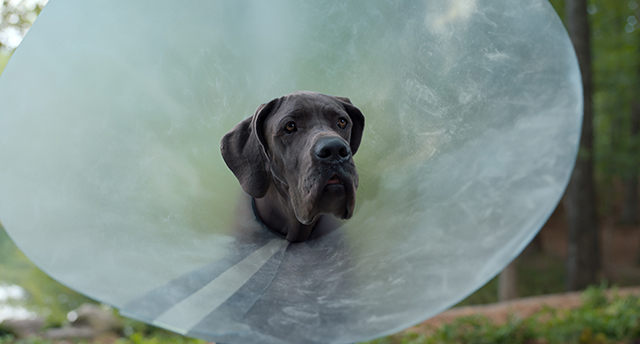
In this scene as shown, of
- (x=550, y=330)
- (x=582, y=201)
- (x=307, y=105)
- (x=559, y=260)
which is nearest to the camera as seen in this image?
(x=307, y=105)

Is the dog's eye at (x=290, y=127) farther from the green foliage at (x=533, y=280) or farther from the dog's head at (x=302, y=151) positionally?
the green foliage at (x=533, y=280)

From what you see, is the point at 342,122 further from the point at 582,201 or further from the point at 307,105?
the point at 582,201

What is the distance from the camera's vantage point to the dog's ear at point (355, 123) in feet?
6.12

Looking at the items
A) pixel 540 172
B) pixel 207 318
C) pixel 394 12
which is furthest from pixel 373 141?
pixel 207 318

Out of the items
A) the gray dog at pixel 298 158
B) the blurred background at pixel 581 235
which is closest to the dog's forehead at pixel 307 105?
the gray dog at pixel 298 158

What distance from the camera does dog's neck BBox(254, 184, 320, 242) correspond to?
188 cm

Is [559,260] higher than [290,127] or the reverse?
the reverse

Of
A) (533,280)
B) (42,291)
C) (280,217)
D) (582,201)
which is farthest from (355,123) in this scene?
(42,291)

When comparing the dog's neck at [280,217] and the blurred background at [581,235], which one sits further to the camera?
the blurred background at [581,235]

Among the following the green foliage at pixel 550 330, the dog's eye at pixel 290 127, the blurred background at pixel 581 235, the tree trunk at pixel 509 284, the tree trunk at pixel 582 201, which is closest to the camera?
the dog's eye at pixel 290 127

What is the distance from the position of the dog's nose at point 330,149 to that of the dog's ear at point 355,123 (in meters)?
0.41

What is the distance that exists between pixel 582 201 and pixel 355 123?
29.5 ft

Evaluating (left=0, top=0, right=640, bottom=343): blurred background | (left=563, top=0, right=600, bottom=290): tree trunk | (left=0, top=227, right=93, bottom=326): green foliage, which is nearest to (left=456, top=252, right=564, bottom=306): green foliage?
(left=0, top=0, right=640, bottom=343): blurred background

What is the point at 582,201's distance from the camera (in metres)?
9.42
